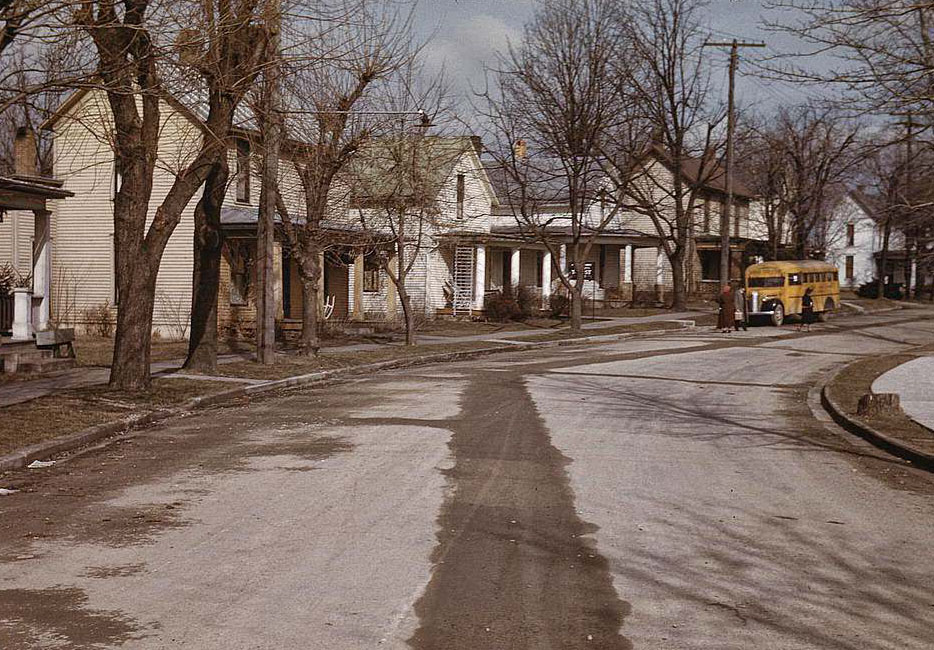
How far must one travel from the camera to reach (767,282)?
42.5 metres

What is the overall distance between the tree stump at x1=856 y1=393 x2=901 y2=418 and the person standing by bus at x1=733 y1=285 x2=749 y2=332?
78.7ft

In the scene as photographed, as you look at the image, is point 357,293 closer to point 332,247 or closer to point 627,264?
point 332,247

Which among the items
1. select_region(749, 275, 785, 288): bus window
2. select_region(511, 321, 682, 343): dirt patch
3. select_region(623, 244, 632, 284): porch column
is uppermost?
select_region(623, 244, 632, 284): porch column

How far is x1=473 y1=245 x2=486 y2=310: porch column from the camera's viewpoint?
1663 inches

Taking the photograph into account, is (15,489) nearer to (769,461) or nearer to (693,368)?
(769,461)

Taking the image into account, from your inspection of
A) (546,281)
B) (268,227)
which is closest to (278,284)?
(268,227)

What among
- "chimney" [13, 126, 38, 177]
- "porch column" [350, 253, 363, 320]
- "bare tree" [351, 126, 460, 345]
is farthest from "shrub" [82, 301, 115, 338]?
"porch column" [350, 253, 363, 320]

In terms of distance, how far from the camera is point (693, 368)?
2414 centimetres

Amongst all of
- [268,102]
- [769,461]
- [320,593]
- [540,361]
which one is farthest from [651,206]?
[320,593]

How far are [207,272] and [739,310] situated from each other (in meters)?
23.9

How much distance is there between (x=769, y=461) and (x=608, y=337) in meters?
24.1

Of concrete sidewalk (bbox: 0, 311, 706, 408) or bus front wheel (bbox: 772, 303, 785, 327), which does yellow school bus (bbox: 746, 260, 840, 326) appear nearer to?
bus front wheel (bbox: 772, 303, 785, 327)

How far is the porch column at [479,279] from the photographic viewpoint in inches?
1663

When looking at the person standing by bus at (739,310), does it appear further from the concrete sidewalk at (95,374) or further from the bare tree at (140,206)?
the bare tree at (140,206)
